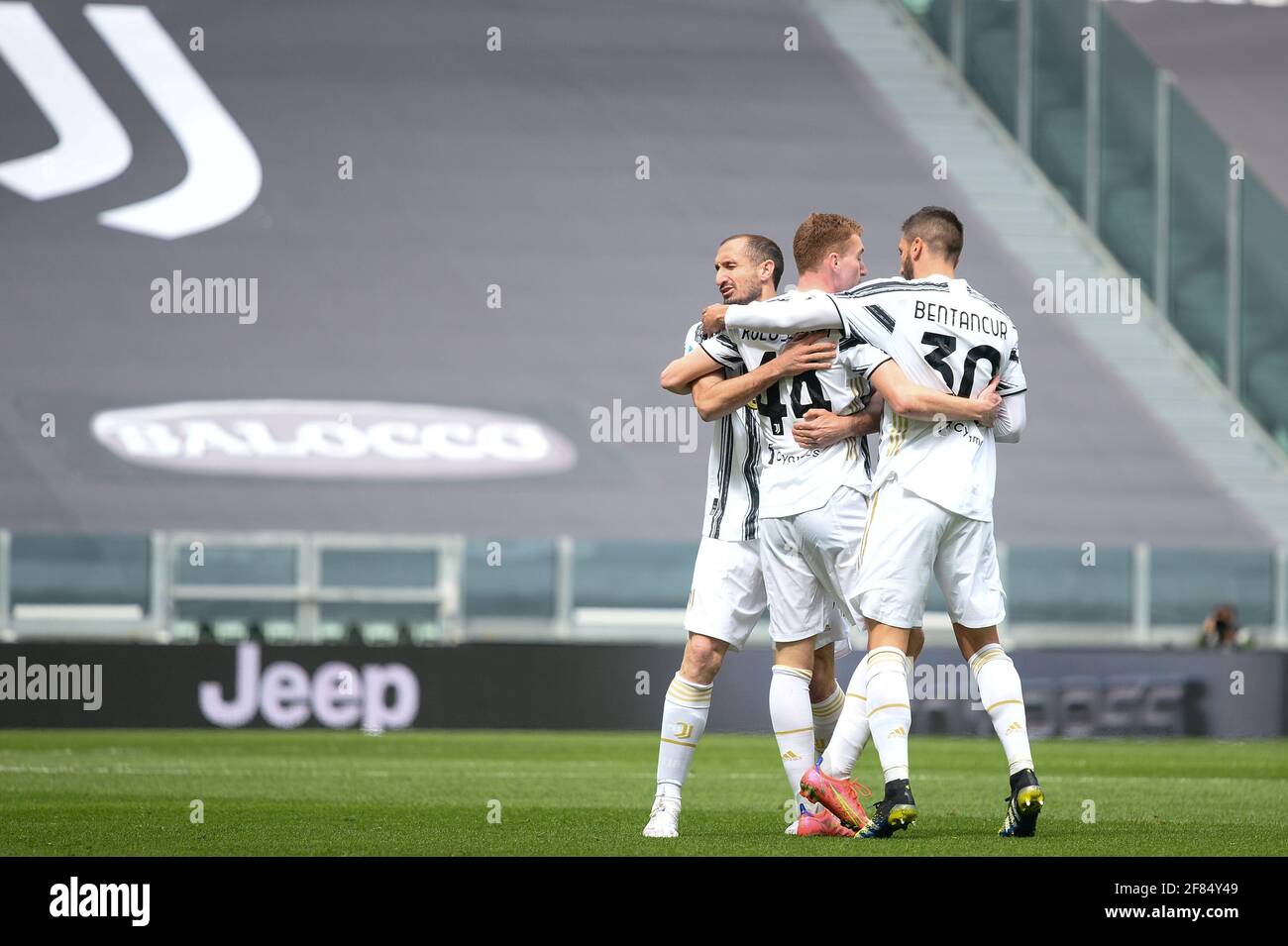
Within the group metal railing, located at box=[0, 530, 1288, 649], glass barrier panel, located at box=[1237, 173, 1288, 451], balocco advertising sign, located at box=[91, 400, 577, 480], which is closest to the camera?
metal railing, located at box=[0, 530, 1288, 649]

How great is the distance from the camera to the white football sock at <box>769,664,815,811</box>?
237 inches

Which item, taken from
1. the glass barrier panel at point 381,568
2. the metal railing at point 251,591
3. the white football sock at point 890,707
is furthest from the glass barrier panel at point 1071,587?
the white football sock at point 890,707

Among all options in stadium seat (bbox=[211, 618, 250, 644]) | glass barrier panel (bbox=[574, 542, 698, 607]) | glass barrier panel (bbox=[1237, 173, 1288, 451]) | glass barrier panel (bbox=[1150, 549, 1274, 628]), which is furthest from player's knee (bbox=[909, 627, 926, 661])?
glass barrier panel (bbox=[1237, 173, 1288, 451])

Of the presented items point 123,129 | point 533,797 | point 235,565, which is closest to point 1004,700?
point 533,797

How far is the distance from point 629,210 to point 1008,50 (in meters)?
4.70

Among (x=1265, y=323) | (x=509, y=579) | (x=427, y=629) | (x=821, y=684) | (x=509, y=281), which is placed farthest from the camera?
(x=509, y=281)

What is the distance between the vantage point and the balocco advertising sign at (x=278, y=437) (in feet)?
63.6

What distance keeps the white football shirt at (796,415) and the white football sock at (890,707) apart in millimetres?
563

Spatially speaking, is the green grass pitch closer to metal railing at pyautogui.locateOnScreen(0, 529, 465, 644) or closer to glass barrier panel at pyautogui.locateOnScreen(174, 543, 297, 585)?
metal railing at pyautogui.locateOnScreen(0, 529, 465, 644)

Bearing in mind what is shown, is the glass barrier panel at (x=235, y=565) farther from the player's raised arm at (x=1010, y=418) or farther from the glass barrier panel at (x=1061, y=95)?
the player's raised arm at (x=1010, y=418)

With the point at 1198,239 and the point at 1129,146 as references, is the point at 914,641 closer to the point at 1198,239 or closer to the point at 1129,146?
the point at 1198,239

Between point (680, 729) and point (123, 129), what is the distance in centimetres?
1609

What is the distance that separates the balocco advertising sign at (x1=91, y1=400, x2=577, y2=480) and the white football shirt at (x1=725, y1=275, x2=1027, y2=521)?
46.2ft

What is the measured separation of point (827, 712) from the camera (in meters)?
6.48
